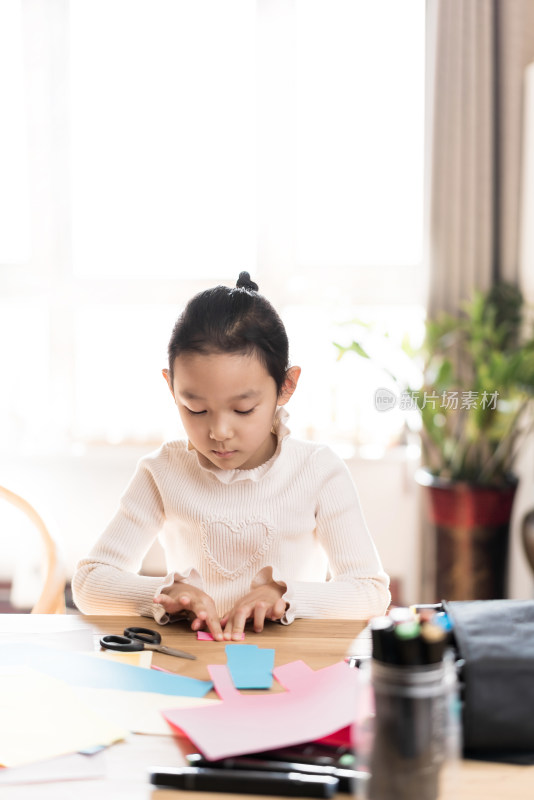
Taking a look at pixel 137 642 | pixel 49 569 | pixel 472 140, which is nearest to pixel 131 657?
pixel 137 642

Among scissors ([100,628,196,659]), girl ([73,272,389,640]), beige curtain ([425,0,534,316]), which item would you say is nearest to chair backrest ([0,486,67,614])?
girl ([73,272,389,640])

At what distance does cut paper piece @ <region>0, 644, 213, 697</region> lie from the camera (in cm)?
81

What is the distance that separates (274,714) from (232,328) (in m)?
0.55

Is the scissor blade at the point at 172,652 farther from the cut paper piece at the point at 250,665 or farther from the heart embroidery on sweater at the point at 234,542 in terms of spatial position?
the heart embroidery on sweater at the point at 234,542

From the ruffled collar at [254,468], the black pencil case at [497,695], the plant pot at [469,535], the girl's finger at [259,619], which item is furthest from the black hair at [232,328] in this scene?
the plant pot at [469,535]

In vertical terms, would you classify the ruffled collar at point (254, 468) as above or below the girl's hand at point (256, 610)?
above

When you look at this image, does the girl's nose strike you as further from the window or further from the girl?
the window

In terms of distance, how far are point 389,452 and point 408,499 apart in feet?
0.65

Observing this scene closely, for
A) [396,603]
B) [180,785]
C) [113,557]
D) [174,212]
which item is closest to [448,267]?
[174,212]

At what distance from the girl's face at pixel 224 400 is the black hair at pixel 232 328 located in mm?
14

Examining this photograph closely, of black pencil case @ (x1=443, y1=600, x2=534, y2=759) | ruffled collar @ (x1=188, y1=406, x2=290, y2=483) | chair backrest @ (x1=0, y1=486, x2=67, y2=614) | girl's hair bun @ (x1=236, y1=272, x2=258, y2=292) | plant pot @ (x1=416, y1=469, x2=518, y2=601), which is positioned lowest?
plant pot @ (x1=416, y1=469, x2=518, y2=601)

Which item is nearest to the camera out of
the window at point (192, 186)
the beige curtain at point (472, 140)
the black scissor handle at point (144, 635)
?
the black scissor handle at point (144, 635)

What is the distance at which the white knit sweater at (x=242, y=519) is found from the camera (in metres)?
1.25

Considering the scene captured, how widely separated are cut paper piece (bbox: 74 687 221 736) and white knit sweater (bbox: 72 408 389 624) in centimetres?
41
